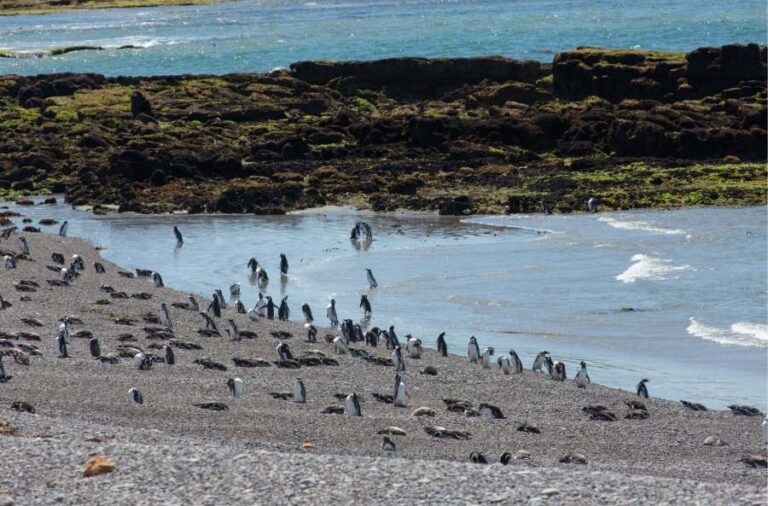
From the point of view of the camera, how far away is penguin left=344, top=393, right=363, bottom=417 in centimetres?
1523

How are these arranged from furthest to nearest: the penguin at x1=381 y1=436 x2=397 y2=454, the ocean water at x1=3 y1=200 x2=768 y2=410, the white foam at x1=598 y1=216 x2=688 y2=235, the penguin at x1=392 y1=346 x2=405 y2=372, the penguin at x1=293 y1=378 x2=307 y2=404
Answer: the white foam at x1=598 y1=216 x2=688 y2=235
the ocean water at x1=3 y1=200 x2=768 y2=410
the penguin at x1=392 y1=346 x2=405 y2=372
the penguin at x1=293 y1=378 x2=307 y2=404
the penguin at x1=381 y1=436 x2=397 y2=454

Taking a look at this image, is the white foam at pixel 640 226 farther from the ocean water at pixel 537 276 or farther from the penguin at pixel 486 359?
the penguin at pixel 486 359

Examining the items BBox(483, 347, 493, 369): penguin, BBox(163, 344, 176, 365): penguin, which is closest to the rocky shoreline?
BBox(483, 347, 493, 369): penguin

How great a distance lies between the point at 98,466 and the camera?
10.5 meters

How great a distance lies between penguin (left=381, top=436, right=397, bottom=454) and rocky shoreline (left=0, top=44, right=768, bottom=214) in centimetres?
1881

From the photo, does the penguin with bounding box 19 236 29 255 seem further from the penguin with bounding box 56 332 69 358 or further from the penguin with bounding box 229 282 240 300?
the penguin with bounding box 56 332 69 358

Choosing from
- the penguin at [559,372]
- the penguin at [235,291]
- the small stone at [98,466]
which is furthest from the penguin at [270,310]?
the small stone at [98,466]

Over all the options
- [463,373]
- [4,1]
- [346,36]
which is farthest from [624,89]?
[4,1]

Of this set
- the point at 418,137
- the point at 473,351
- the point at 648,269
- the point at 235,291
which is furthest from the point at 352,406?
the point at 418,137

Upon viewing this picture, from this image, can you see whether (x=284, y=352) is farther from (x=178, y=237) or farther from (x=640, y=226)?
(x=640, y=226)

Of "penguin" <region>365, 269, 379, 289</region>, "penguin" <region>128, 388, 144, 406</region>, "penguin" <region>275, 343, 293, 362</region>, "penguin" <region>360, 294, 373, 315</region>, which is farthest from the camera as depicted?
"penguin" <region>365, 269, 379, 289</region>

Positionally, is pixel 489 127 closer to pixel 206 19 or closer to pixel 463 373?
pixel 463 373

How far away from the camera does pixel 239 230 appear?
3109 centimetres

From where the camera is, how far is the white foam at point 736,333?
20688 millimetres
